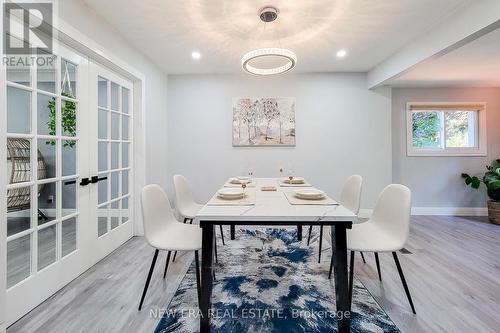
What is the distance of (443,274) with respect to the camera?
223 centimetres

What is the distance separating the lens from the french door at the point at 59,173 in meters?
1.66

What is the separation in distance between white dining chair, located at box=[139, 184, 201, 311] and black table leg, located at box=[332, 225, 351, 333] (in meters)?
0.87

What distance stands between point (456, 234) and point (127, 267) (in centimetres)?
416

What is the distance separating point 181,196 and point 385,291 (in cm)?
211

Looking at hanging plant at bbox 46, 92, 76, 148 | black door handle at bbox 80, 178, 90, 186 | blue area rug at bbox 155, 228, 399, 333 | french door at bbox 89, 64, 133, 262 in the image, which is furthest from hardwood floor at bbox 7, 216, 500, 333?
hanging plant at bbox 46, 92, 76, 148

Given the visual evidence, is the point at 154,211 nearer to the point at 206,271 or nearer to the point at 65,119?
the point at 206,271

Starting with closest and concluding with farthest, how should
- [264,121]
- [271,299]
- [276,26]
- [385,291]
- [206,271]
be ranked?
[206,271], [271,299], [385,291], [276,26], [264,121]

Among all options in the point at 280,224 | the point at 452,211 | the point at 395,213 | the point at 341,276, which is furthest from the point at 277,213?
the point at 452,211

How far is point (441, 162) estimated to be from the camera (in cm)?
435

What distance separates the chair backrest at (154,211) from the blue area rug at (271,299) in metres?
0.55

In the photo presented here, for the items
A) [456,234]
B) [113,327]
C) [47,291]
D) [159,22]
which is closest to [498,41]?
[456,234]

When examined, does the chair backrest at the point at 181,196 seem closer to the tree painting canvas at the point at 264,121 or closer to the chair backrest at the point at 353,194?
the tree painting canvas at the point at 264,121

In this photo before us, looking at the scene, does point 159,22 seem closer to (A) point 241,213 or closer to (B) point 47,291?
(A) point 241,213

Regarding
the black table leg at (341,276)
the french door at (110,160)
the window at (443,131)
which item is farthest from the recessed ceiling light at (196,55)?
the window at (443,131)
